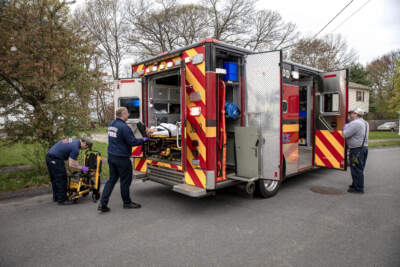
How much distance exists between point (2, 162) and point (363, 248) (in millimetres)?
10363

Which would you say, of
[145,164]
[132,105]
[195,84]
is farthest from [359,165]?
[132,105]

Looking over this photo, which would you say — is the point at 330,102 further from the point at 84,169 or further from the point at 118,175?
the point at 84,169

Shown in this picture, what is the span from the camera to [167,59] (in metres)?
5.12

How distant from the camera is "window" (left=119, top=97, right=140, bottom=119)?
5.86 metres

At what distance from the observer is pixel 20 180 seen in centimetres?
660

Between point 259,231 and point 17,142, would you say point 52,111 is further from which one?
point 259,231

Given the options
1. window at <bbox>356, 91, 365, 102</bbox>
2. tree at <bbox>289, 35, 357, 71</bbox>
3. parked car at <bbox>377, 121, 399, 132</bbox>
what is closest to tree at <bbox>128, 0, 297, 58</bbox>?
tree at <bbox>289, 35, 357, 71</bbox>

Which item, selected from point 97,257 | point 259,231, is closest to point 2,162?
point 97,257

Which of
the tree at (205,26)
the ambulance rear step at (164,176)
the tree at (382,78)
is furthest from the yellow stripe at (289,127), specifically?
the tree at (382,78)

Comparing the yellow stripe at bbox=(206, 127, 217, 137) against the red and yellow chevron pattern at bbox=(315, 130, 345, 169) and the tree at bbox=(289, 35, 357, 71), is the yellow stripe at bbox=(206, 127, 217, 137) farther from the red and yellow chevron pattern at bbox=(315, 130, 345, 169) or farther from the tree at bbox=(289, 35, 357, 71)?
the tree at bbox=(289, 35, 357, 71)

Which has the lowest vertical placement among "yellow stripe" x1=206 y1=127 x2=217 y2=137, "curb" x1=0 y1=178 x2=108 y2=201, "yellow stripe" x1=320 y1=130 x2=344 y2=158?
"curb" x1=0 y1=178 x2=108 y2=201

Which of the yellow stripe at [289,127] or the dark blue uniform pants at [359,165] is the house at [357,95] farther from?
the yellow stripe at [289,127]

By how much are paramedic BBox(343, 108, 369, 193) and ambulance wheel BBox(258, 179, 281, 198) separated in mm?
1800

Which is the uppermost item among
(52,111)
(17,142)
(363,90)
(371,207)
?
(363,90)
